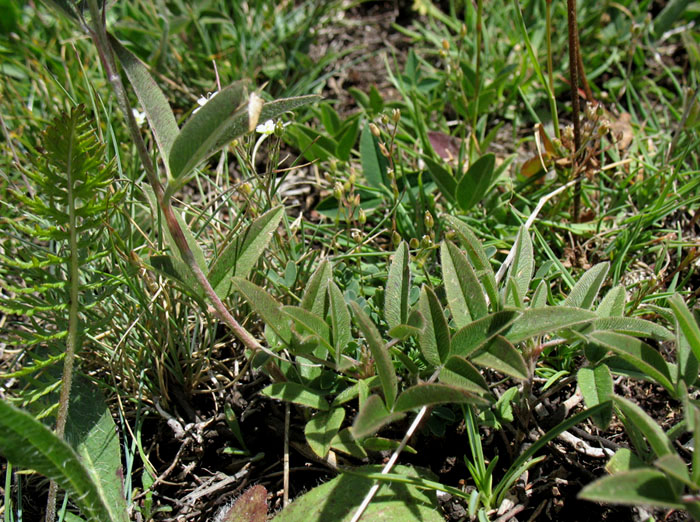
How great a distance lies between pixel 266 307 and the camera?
1517 millimetres

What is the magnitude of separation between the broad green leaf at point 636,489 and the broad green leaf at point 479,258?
537 millimetres

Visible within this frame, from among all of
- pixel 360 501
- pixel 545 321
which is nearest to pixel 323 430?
pixel 360 501

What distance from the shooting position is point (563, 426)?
1458 millimetres

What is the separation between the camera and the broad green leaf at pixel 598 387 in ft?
4.57

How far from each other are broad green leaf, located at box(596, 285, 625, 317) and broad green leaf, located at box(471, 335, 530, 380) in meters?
0.35

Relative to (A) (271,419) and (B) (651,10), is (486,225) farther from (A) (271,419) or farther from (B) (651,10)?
(B) (651,10)

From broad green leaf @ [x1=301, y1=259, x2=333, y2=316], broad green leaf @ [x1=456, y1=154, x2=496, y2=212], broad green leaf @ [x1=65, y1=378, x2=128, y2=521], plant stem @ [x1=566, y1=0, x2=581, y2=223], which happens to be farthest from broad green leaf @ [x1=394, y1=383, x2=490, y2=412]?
plant stem @ [x1=566, y1=0, x2=581, y2=223]

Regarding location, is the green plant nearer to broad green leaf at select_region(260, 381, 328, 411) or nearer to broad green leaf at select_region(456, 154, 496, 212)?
broad green leaf at select_region(260, 381, 328, 411)

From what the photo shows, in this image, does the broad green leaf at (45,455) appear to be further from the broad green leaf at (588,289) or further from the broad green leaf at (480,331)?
the broad green leaf at (588,289)

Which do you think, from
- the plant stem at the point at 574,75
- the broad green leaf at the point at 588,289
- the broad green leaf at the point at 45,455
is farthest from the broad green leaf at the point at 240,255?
the plant stem at the point at 574,75

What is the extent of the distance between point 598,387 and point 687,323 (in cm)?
25

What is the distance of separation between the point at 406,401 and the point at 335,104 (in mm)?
1987

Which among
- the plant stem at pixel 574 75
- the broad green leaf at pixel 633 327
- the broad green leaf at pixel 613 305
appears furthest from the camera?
the plant stem at pixel 574 75

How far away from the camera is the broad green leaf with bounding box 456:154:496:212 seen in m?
2.08
